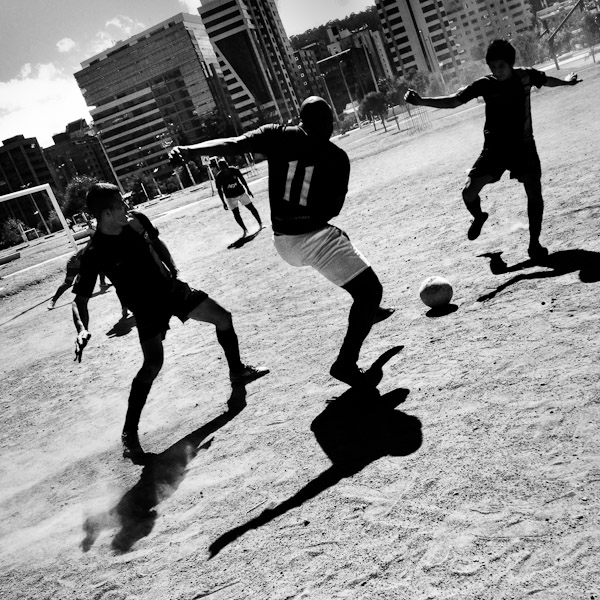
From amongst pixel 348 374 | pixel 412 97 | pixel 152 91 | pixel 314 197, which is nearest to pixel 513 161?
pixel 412 97

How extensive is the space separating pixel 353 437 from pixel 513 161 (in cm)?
370

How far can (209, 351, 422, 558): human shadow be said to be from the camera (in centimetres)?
354

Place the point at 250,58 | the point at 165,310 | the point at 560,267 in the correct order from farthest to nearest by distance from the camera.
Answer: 1. the point at 250,58
2. the point at 560,267
3. the point at 165,310

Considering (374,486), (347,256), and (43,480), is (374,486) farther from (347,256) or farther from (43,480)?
(43,480)

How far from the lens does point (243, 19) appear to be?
564 feet

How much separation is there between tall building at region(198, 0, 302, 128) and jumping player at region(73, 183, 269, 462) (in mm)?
169337

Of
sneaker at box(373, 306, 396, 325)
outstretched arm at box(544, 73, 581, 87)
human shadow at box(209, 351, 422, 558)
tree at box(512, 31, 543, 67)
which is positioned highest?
tree at box(512, 31, 543, 67)

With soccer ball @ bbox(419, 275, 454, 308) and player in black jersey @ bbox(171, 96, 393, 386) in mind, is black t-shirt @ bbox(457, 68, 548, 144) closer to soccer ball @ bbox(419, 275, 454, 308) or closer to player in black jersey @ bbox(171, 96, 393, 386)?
soccer ball @ bbox(419, 275, 454, 308)

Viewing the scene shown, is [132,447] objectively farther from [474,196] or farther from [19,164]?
[19,164]

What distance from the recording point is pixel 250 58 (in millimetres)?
174750

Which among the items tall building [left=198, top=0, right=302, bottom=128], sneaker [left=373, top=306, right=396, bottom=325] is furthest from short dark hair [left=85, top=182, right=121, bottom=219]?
tall building [left=198, top=0, right=302, bottom=128]

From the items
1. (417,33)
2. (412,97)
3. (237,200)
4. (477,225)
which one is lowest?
(477,225)

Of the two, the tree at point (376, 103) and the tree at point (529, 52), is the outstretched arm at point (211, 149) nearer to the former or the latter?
the tree at point (376, 103)

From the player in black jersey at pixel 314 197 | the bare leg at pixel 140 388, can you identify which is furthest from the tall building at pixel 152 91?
the player in black jersey at pixel 314 197
